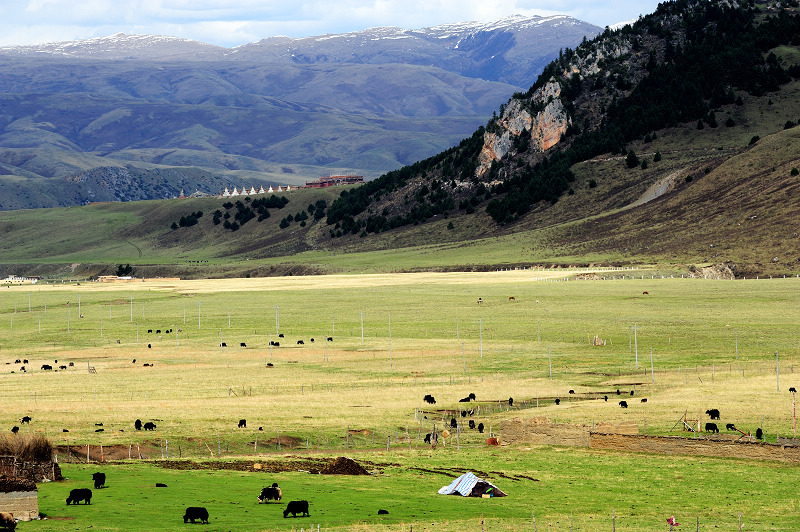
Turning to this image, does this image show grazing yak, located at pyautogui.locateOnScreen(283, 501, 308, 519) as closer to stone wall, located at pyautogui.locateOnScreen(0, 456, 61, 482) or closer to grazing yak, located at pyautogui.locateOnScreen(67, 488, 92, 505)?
grazing yak, located at pyautogui.locateOnScreen(67, 488, 92, 505)

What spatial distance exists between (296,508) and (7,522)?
29.5ft

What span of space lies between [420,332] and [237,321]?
84.9 ft

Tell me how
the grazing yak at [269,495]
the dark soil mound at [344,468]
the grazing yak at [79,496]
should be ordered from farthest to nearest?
the dark soil mound at [344,468]
the grazing yak at [269,495]
the grazing yak at [79,496]

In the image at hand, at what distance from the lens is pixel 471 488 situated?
4278 centimetres

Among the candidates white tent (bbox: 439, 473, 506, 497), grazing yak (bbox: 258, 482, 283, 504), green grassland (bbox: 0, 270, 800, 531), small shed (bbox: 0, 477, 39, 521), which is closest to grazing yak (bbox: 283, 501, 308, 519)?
green grassland (bbox: 0, 270, 800, 531)

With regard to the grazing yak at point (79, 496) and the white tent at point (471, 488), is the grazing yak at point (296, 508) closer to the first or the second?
the grazing yak at point (79, 496)

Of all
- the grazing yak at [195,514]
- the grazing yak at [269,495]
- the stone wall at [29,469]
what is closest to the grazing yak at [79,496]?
the stone wall at [29,469]

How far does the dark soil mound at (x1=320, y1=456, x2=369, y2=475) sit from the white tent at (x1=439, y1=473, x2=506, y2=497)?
4.99 metres

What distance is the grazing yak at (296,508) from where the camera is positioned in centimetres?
3734

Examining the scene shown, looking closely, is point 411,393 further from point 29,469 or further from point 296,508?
point 296,508

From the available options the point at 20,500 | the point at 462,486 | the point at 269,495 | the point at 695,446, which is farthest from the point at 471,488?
the point at 20,500

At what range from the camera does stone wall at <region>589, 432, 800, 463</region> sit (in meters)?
49.5

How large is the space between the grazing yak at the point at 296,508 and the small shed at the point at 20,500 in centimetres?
767

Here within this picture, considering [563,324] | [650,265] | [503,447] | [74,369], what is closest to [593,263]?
[650,265]
